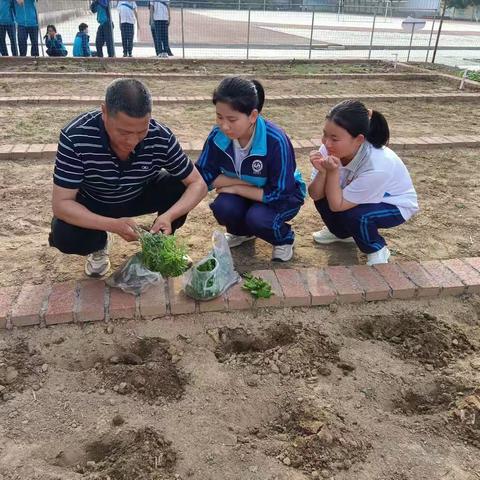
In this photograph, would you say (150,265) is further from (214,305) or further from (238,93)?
(238,93)

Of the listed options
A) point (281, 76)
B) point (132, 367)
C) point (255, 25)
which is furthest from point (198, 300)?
point (255, 25)

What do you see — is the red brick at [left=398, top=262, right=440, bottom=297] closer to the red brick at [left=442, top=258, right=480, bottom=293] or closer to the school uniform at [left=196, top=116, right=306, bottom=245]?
the red brick at [left=442, top=258, right=480, bottom=293]

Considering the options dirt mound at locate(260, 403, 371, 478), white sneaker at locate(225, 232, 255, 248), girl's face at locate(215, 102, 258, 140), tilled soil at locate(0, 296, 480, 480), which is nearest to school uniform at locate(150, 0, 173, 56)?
white sneaker at locate(225, 232, 255, 248)

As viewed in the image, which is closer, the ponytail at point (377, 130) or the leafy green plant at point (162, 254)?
the leafy green plant at point (162, 254)

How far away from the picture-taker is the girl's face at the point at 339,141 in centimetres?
255

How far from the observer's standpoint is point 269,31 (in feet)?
68.9

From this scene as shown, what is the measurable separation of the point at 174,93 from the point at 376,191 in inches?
208

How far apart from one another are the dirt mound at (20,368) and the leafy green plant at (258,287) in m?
1.08

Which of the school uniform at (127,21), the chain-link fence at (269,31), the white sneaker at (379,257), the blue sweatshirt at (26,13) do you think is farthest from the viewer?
the chain-link fence at (269,31)

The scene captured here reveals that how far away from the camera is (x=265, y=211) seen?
290 cm

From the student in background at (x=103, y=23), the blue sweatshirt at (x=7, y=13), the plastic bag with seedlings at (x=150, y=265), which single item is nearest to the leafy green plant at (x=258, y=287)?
the plastic bag with seedlings at (x=150, y=265)

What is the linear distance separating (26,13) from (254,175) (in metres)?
9.56

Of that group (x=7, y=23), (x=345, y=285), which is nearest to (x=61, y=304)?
(x=345, y=285)

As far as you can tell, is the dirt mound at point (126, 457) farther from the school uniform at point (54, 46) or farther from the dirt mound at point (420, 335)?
the school uniform at point (54, 46)
